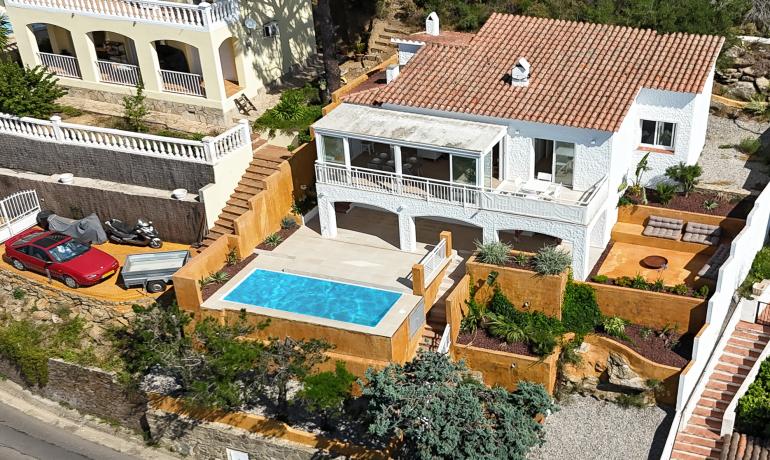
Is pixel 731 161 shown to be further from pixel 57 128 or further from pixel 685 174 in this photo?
pixel 57 128

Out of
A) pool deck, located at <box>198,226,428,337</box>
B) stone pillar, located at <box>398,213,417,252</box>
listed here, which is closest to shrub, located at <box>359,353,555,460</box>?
pool deck, located at <box>198,226,428,337</box>

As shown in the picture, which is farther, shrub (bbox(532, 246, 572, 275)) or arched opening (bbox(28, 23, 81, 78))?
arched opening (bbox(28, 23, 81, 78))

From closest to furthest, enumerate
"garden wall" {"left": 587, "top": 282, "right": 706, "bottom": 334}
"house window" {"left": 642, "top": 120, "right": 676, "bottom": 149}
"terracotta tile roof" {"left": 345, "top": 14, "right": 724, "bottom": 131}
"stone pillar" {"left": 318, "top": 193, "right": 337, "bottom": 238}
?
1. "garden wall" {"left": 587, "top": 282, "right": 706, "bottom": 334}
2. "terracotta tile roof" {"left": 345, "top": 14, "right": 724, "bottom": 131}
3. "house window" {"left": 642, "top": 120, "right": 676, "bottom": 149}
4. "stone pillar" {"left": 318, "top": 193, "right": 337, "bottom": 238}

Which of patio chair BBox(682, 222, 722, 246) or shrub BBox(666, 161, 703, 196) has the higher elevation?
shrub BBox(666, 161, 703, 196)

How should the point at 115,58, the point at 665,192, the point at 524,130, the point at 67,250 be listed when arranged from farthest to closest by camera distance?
1. the point at 115,58
2. the point at 67,250
3. the point at 665,192
4. the point at 524,130

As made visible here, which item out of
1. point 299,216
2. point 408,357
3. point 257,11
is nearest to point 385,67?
point 257,11

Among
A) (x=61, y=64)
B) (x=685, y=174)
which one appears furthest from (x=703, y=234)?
(x=61, y=64)

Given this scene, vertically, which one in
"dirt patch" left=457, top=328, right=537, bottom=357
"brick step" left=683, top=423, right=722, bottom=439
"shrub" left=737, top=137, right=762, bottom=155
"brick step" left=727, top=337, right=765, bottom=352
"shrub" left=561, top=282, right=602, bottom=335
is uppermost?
"shrub" left=737, top=137, right=762, bottom=155

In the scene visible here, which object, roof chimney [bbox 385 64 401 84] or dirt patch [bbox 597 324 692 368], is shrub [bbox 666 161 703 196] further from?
roof chimney [bbox 385 64 401 84]
